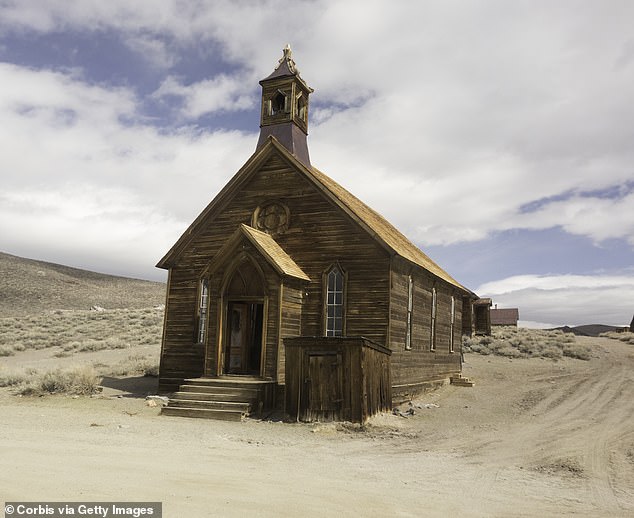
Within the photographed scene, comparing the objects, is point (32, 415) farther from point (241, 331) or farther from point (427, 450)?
point (427, 450)

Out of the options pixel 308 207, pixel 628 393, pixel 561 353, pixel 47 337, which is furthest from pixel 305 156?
pixel 47 337

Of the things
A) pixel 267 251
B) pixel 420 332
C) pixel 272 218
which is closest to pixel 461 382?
pixel 420 332

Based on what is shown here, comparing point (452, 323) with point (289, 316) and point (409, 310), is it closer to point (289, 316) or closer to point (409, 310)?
point (409, 310)

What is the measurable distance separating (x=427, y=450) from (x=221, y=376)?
270 inches

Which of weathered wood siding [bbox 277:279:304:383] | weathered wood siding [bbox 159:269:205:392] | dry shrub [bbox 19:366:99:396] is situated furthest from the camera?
weathered wood siding [bbox 159:269:205:392]

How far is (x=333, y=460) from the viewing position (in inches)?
367

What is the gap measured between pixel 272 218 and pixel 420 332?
20.2 feet

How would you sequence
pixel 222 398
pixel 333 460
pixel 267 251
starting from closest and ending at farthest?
pixel 333 460 < pixel 222 398 < pixel 267 251

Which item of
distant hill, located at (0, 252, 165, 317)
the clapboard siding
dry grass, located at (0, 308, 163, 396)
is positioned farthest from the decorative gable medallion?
distant hill, located at (0, 252, 165, 317)

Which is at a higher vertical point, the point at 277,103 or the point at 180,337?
the point at 277,103

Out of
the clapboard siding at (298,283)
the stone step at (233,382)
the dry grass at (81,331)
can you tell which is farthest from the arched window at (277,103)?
the dry grass at (81,331)

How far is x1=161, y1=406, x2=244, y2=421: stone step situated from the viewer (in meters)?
13.7

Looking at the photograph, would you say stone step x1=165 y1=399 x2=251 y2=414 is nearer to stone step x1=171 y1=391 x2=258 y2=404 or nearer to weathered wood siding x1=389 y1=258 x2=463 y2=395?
stone step x1=171 y1=391 x2=258 y2=404

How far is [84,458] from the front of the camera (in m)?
8.09
